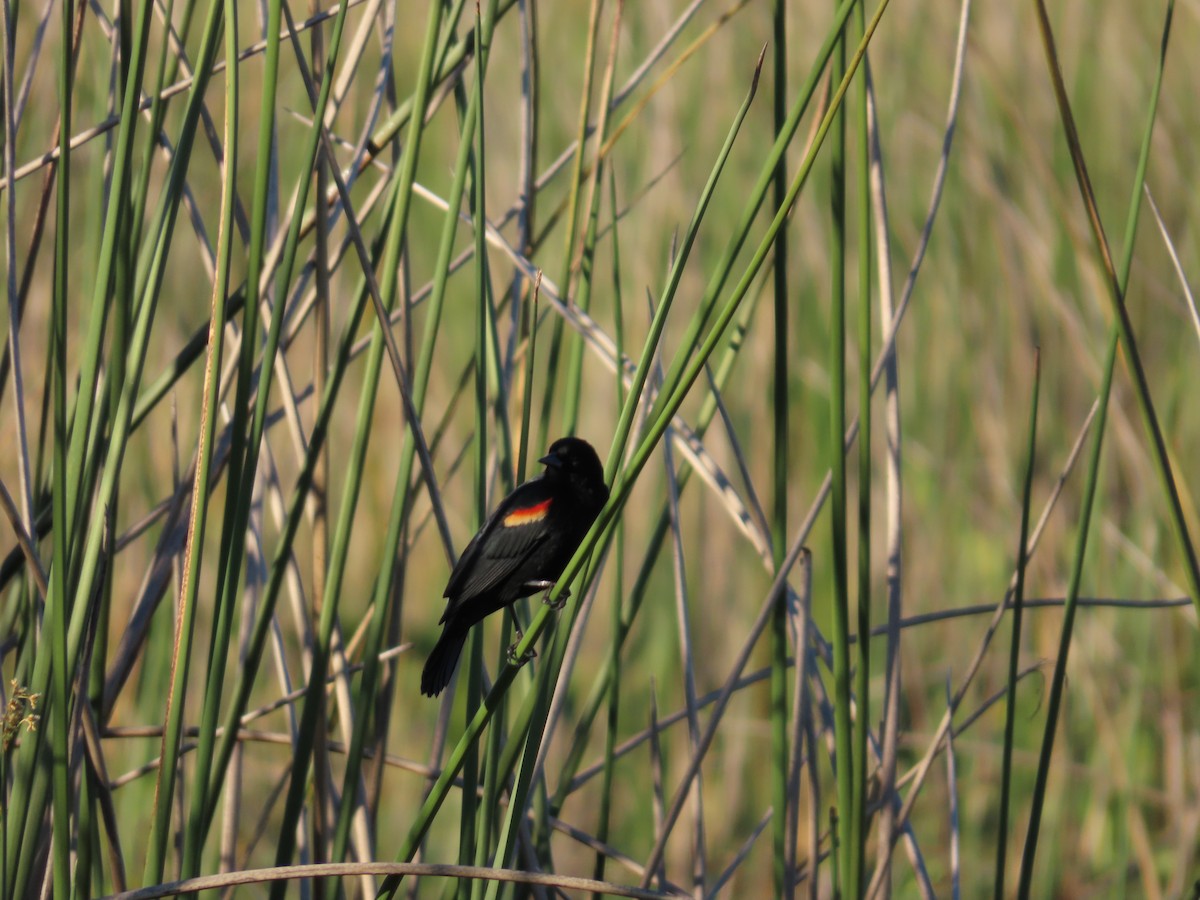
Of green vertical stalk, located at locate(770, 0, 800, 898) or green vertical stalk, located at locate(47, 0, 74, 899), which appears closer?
green vertical stalk, located at locate(47, 0, 74, 899)

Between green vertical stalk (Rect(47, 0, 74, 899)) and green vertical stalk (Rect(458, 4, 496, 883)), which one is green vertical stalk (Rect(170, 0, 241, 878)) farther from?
green vertical stalk (Rect(458, 4, 496, 883))

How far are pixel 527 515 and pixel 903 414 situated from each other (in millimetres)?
2178

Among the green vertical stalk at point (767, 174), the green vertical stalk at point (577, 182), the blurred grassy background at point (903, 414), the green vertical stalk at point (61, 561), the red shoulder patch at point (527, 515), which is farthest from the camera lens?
the blurred grassy background at point (903, 414)

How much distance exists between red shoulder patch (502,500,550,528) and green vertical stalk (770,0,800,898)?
62 cm

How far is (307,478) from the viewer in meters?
1.67

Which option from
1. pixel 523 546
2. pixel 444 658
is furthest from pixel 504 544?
pixel 444 658

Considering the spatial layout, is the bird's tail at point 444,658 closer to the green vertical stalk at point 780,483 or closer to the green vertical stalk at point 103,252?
the green vertical stalk at point 780,483

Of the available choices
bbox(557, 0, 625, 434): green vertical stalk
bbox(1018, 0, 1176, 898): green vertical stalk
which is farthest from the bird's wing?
bbox(1018, 0, 1176, 898): green vertical stalk

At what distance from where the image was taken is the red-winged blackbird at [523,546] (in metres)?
2.12

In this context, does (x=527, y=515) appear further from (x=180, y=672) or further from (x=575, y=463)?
(x=180, y=672)

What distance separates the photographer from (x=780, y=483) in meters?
1.64

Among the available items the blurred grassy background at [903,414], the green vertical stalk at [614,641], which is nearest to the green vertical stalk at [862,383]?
the green vertical stalk at [614,641]

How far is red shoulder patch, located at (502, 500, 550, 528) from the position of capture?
222cm

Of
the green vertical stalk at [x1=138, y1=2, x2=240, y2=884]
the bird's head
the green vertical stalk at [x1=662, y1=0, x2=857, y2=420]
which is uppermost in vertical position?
the green vertical stalk at [x1=662, y1=0, x2=857, y2=420]
